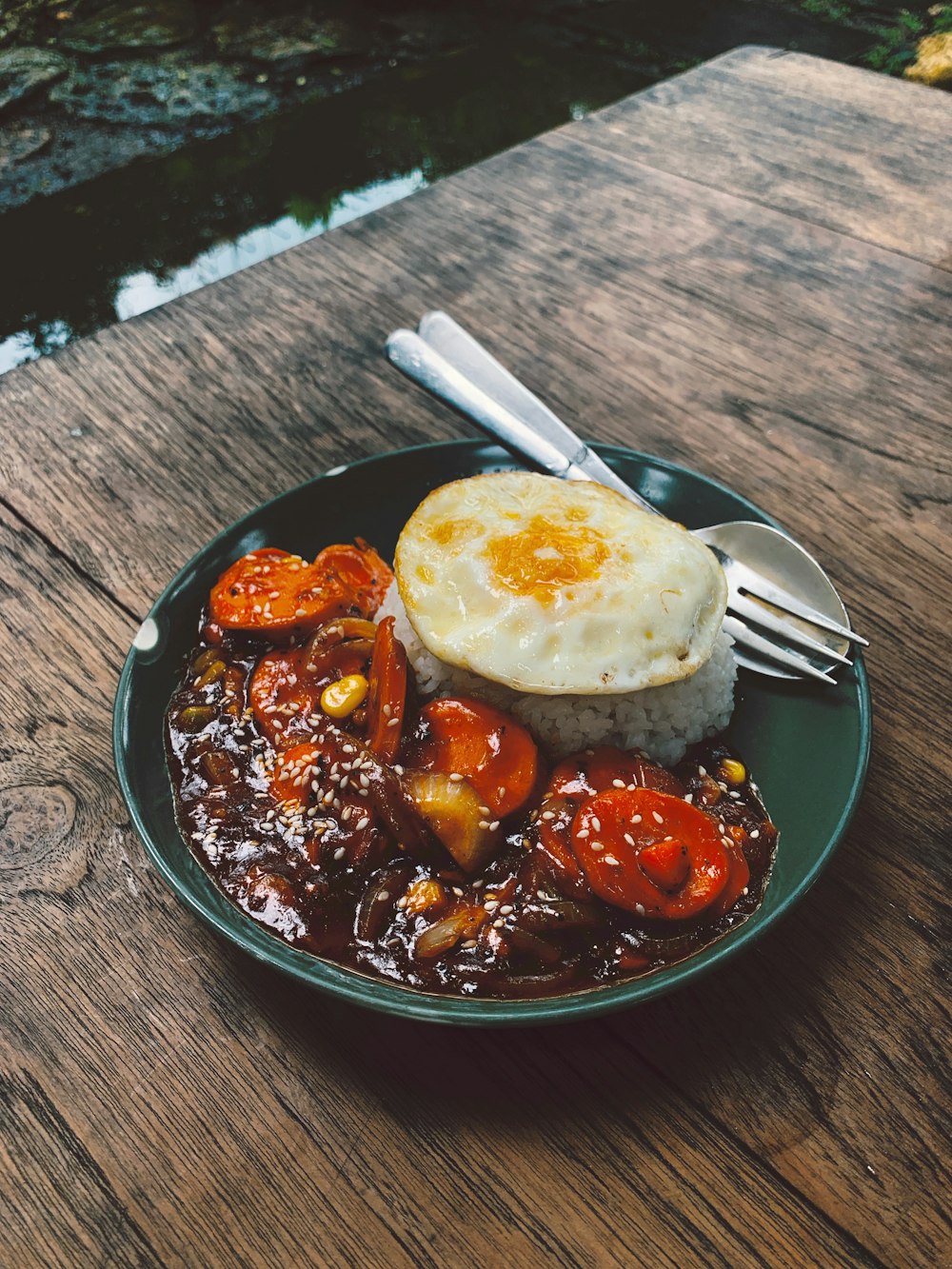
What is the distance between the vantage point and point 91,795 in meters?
1.47

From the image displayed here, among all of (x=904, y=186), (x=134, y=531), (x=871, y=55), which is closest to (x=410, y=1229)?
(x=134, y=531)

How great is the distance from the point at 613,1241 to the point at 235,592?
3.17ft

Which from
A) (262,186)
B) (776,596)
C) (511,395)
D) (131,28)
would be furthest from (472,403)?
(131,28)

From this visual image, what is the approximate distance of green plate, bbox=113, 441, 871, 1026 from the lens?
106 centimetres

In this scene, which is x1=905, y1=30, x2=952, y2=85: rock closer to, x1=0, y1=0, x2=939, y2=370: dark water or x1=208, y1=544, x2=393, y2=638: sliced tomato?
x1=0, y1=0, x2=939, y2=370: dark water

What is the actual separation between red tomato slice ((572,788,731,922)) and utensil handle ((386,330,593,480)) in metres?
0.65

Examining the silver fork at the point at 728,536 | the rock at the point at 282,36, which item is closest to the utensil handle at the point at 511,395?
the silver fork at the point at 728,536

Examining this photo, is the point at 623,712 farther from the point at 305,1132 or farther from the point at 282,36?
the point at 282,36

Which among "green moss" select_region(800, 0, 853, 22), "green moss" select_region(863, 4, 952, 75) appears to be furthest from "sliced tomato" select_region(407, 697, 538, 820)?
"green moss" select_region(800, 0, 853, 22)

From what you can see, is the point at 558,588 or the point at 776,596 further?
the point at 776,596

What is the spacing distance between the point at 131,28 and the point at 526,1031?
6.33 meters

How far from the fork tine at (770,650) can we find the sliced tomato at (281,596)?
1.84ft

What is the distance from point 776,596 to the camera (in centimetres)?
152

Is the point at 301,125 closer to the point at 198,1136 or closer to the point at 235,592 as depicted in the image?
the point at 235,592
